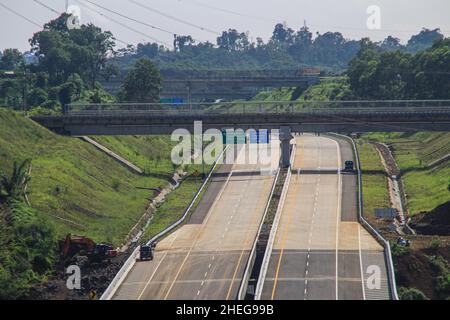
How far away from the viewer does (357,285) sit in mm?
79438

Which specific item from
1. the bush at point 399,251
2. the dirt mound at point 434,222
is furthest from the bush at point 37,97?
the bush at point 399,251

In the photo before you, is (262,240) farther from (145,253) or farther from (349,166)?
(349,166)

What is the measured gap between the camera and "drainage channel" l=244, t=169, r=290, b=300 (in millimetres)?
81500

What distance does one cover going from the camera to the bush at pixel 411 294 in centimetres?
7531

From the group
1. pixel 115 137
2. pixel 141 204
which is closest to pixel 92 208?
pixel 141 204

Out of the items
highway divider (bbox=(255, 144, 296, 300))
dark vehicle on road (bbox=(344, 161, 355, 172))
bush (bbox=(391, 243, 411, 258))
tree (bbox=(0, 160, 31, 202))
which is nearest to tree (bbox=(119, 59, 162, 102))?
highway divider (bbox=(255, 144, 296, 300))

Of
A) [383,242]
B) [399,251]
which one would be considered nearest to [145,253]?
[383,242]

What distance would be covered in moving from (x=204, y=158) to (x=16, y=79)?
56.0 metres

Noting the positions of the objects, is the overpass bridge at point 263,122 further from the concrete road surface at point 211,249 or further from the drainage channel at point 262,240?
the drainage channel at point 262,240

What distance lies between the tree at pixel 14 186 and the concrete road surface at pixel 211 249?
46.5 ft

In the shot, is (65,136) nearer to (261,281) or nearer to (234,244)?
(234,244)

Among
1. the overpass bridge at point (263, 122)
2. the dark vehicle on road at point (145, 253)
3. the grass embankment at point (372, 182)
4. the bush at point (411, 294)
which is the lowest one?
the bush at point (411, 294)

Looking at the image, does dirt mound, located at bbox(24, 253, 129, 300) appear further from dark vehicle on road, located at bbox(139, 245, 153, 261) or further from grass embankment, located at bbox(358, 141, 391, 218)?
grass embankment, located at bbox(358, 141, 391, 218)

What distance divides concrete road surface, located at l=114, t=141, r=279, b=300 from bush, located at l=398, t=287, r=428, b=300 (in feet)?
38.9
